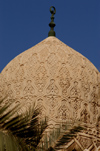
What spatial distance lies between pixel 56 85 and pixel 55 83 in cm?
6

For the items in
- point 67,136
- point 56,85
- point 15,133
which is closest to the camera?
point 15,133

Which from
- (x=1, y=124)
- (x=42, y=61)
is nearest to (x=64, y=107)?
(x=42, y=61)

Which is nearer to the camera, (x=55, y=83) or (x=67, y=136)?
(x=67, y=136)

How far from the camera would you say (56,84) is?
10.2 metres

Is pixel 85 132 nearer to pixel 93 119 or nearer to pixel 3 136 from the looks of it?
pixel 93 119

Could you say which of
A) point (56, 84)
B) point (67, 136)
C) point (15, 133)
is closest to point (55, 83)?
point (56, 84)

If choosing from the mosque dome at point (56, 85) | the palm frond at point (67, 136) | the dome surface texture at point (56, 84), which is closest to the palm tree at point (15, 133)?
the palm frond at point (67, 136)

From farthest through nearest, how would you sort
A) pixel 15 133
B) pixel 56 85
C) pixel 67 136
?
pixel 56 85, pixel 67 136, pixel 15 133

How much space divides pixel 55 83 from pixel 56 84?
4 centimetres

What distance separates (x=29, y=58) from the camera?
35.7 ft

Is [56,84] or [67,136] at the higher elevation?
[56,84]

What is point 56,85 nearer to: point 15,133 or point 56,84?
point 56,84

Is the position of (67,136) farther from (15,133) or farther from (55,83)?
(55,83)

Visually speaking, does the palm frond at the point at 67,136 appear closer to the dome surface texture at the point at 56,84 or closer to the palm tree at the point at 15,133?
the palm tree at the point at 15,133
